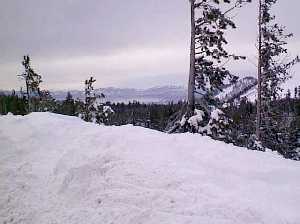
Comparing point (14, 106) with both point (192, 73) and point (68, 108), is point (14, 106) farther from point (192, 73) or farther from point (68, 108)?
point (192, 73)

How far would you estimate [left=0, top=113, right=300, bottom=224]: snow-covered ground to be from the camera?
646 centimetres

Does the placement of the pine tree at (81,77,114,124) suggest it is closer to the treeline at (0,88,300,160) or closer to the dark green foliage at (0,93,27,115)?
the treeline at (0,88,300,160)

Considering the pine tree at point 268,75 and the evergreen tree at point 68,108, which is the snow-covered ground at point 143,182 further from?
the evergreen tree at point 68,108

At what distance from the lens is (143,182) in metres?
7.60

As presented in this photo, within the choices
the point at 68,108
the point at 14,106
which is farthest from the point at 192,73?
the point at 14,106

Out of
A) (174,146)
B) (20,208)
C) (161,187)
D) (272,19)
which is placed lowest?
(20,208)

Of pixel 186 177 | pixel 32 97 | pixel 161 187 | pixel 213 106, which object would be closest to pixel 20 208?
pixel 161 187

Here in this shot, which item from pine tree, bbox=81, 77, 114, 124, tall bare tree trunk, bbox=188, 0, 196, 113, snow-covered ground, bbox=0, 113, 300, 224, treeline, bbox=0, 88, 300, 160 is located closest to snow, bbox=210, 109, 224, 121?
treeline, bbox=0, 88, 300, 160

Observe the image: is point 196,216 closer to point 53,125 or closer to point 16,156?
point 16,156

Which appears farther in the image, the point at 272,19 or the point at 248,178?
the point at 272,19

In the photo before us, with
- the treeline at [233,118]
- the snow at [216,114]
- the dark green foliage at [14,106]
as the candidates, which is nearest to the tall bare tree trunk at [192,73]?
the treeline at [233,118]

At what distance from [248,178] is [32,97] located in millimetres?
43945

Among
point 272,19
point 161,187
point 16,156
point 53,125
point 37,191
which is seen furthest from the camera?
point 272,19

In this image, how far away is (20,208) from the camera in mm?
7777
